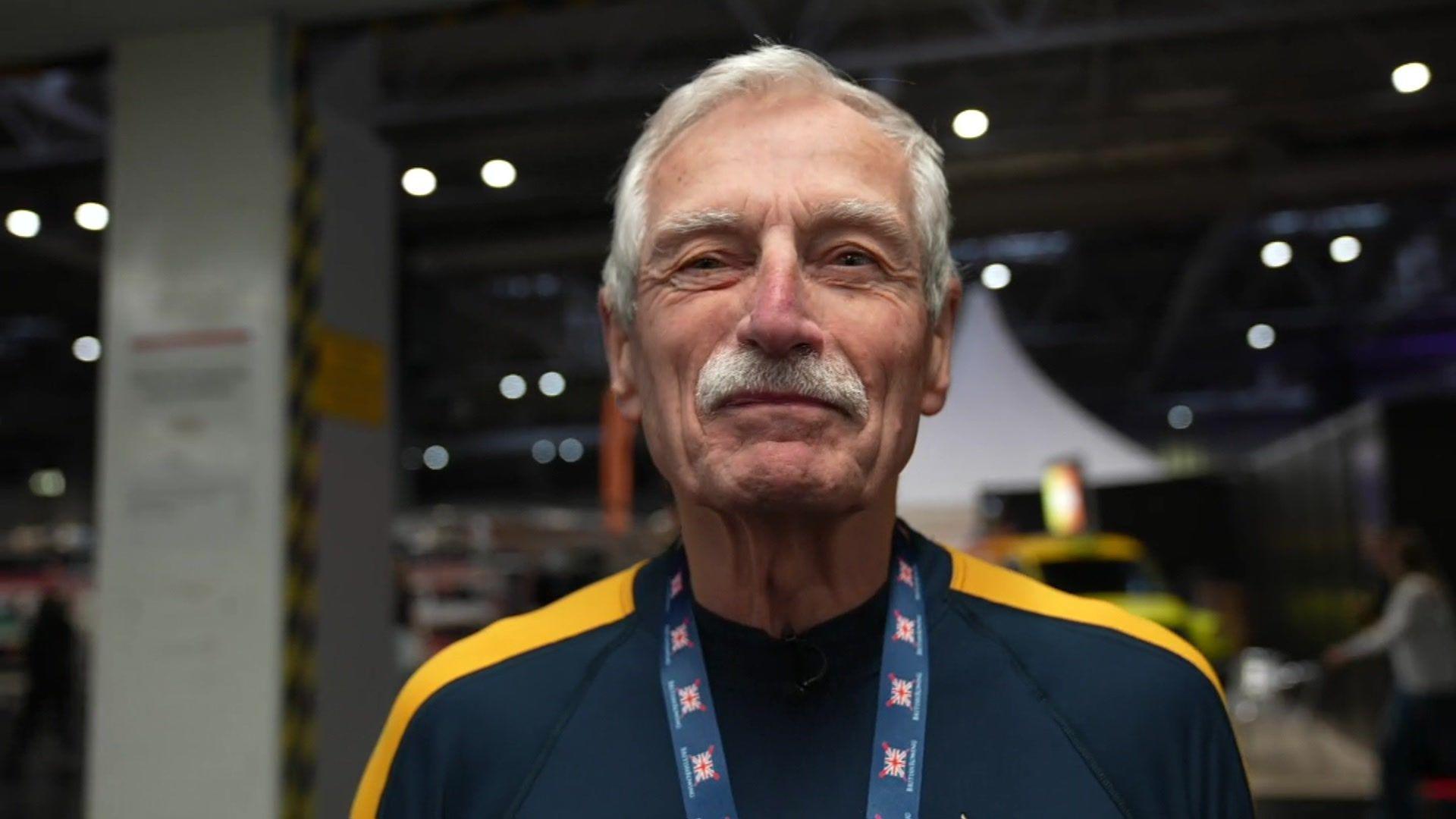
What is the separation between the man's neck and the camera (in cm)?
124

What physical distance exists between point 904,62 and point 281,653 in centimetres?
539

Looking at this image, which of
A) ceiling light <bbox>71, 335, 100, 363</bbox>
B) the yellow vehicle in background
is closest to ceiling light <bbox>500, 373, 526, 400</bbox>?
ceiling light <bbox>71, 335, 100, 363</bbox>

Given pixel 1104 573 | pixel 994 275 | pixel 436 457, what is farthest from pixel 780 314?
pixel 436 457

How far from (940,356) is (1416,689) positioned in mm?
5650

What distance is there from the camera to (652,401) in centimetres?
127

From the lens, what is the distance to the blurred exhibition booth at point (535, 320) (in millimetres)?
3764

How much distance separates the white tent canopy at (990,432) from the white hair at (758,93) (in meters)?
9.75

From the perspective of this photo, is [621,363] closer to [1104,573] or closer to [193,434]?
[193,434]

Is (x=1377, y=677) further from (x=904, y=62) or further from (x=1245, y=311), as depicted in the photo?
(x=1245, y=311)

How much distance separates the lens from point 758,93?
4.33 ft

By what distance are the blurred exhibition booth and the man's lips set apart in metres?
0.55

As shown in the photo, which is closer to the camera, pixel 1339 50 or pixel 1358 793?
pixel 1358 793

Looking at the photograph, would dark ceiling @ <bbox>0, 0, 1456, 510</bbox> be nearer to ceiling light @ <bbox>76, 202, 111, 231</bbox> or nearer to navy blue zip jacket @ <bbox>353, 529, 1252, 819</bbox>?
ceiling light @ <bbox>76, 202, 111, 231</bbox>

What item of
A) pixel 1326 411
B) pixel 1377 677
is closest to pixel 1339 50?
pixel 1377 677
